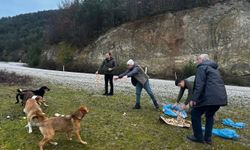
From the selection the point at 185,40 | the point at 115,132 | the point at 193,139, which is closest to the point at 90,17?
the point at 185,40

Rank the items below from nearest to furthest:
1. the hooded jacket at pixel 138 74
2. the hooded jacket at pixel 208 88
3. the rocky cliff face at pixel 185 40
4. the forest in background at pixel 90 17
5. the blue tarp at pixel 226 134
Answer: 1. the hooded jacket at pixel 208 88
2. the blue tarp at pixel 226 134
3. the hooded jacket at pixel 138 74
4. the rocky cliff face at pixel 185 40
5. the forest in background at pixel 90 17

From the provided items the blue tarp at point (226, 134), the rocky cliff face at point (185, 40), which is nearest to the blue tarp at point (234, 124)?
the blue tarp at point (226, 134)

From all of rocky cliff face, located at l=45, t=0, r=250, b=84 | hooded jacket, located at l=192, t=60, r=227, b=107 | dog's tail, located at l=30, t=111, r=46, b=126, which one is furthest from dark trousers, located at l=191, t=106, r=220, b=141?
rocky cliff face, located at l=45, t=0, r=250, b=84

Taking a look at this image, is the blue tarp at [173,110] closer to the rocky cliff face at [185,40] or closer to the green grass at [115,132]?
the green grass at [115,132]

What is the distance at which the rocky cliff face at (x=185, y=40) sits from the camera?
138 feet

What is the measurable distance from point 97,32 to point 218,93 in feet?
172

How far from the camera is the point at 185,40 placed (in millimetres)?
47375

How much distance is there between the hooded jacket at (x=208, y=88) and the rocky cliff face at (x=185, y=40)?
30.3 m

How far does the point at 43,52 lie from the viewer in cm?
7050

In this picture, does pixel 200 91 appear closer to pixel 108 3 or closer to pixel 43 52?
pixel 108 3

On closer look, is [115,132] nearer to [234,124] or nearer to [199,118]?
[199,118]

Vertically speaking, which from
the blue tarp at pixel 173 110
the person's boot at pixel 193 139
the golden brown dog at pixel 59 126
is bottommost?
the person's boot at pixel 193 139

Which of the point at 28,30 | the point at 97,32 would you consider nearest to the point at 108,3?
the point at 97,32

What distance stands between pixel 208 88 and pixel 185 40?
1576 inches
